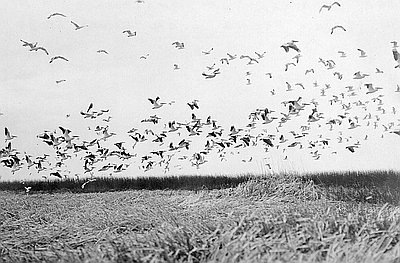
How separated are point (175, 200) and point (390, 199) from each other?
195 inches

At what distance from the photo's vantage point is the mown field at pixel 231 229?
18.9 feet

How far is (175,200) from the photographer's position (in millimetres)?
16047

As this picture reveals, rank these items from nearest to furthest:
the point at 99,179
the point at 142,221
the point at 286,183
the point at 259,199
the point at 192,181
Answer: the point at 142,221 < the point at 259,199 < the point at 286,183 < the point at 192,181 < the point at 99,179

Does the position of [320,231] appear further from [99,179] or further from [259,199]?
[99,179]

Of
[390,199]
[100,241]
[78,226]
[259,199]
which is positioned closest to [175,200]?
[259,199]

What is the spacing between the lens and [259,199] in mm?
14352

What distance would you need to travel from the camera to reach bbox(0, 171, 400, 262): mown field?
5766 millimetres

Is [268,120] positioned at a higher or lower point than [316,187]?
higher

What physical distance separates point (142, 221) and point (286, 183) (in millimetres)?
6175

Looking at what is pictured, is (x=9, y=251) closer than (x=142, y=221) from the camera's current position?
Yes

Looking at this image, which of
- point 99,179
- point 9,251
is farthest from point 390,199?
point 99,179

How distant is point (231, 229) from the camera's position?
22.8 feet

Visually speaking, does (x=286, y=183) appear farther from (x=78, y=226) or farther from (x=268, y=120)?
(x=78, y=226)

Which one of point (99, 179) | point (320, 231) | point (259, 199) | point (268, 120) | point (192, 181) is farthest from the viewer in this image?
point (99, 179)
